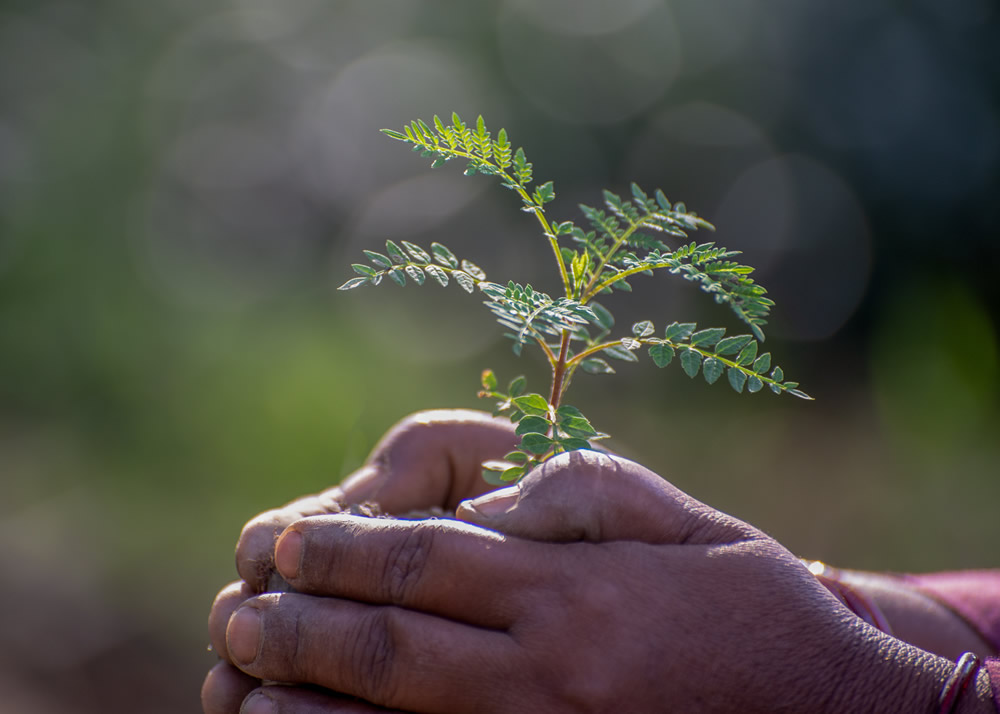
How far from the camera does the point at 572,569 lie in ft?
4.04

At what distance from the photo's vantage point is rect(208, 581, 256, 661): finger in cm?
151

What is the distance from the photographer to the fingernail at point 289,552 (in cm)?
137

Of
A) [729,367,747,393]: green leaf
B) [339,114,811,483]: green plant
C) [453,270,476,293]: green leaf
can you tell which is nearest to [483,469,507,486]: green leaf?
[339,114,811,483]: green plant

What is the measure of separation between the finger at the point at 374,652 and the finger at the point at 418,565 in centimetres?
3

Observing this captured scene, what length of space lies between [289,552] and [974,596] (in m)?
2.26

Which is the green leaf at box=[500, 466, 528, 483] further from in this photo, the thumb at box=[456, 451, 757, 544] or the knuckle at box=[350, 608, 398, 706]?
the knuckle at box=[350, 608, 398, 706]

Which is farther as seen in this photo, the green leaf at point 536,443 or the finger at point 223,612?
the finger at point 223,612

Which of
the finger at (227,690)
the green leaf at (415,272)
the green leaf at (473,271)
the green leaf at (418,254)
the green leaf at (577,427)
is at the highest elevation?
the green leaf at (418,254)

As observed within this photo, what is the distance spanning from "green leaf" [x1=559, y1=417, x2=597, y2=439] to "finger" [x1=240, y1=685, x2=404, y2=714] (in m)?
0.62

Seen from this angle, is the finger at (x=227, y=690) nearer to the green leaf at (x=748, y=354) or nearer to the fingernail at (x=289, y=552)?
the fingernail at (x=289, y=552)

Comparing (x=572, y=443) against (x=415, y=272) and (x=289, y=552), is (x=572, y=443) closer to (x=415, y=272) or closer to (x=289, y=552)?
(x=415, y=272)

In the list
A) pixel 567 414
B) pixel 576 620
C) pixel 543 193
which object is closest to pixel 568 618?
pixel 576 620

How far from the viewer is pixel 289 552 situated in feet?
4.51

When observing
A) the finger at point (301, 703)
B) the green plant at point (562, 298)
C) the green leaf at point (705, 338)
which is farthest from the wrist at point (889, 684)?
the finger at point (301, 703)
